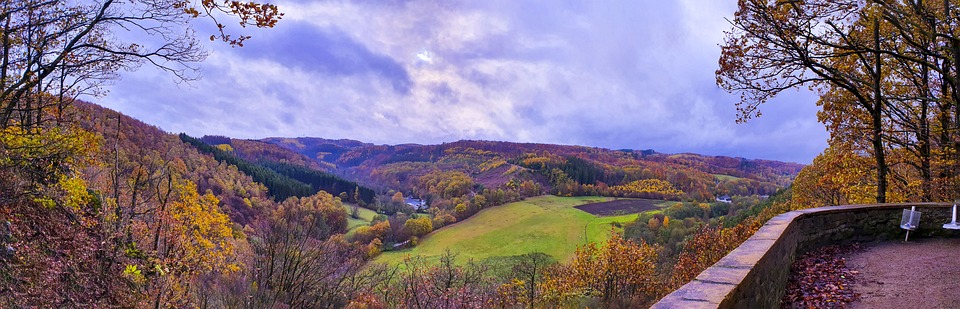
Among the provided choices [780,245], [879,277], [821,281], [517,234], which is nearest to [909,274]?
[879,277]

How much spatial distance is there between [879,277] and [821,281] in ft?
2.54

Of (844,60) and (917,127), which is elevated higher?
(844,60)

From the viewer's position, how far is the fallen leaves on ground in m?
4.71

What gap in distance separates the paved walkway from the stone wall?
30 centimetres

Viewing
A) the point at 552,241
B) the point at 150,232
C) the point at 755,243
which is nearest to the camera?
the point at 755,243

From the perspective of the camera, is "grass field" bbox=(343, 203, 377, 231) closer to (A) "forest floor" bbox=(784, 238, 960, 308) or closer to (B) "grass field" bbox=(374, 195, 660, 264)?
(B) "grass field" bbox=(374, 195, 660, 264)

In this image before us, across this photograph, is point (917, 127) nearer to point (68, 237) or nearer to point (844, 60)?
point (844, 60)

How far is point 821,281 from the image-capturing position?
5297 millimetres

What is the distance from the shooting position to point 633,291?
2370 centimetres

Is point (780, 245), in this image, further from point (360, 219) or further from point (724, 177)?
point (724, 177)

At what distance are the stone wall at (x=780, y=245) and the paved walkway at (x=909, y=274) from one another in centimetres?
30

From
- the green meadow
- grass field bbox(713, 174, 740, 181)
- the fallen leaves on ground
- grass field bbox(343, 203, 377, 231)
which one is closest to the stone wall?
the fallen leaves on ground

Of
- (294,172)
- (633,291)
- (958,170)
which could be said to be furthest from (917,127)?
(294,172)

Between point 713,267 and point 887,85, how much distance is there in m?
12.6
